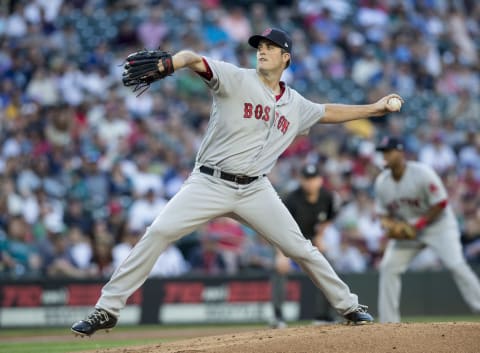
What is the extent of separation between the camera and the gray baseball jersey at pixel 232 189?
23.1 feet

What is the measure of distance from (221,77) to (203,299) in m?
6.96

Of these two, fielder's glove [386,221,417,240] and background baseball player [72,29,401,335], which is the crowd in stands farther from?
background baseball player [72,29,401,335]

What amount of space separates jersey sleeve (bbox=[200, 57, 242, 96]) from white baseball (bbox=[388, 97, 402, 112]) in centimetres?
132

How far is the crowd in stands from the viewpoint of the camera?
44.9 feet

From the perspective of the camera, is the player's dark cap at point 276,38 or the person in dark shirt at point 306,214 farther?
the person in dark shirt at point 306,214

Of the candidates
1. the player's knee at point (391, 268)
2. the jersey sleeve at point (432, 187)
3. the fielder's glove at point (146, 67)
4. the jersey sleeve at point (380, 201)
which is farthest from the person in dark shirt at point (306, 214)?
the fielder's glove at point (146, 67)

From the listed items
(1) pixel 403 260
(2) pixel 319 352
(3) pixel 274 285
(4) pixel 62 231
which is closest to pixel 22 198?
(4) pixel 62 231

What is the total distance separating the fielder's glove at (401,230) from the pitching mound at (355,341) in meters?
3.13

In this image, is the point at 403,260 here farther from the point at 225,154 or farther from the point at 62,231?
the point at 62,231

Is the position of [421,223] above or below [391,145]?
below

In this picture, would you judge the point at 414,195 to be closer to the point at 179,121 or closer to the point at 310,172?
the point at 310,172

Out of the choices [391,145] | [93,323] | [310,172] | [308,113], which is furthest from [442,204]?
[93,323]

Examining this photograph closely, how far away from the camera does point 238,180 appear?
725cm

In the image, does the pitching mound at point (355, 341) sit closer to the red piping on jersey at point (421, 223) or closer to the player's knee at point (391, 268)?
the player's knee at point (391, 268)
